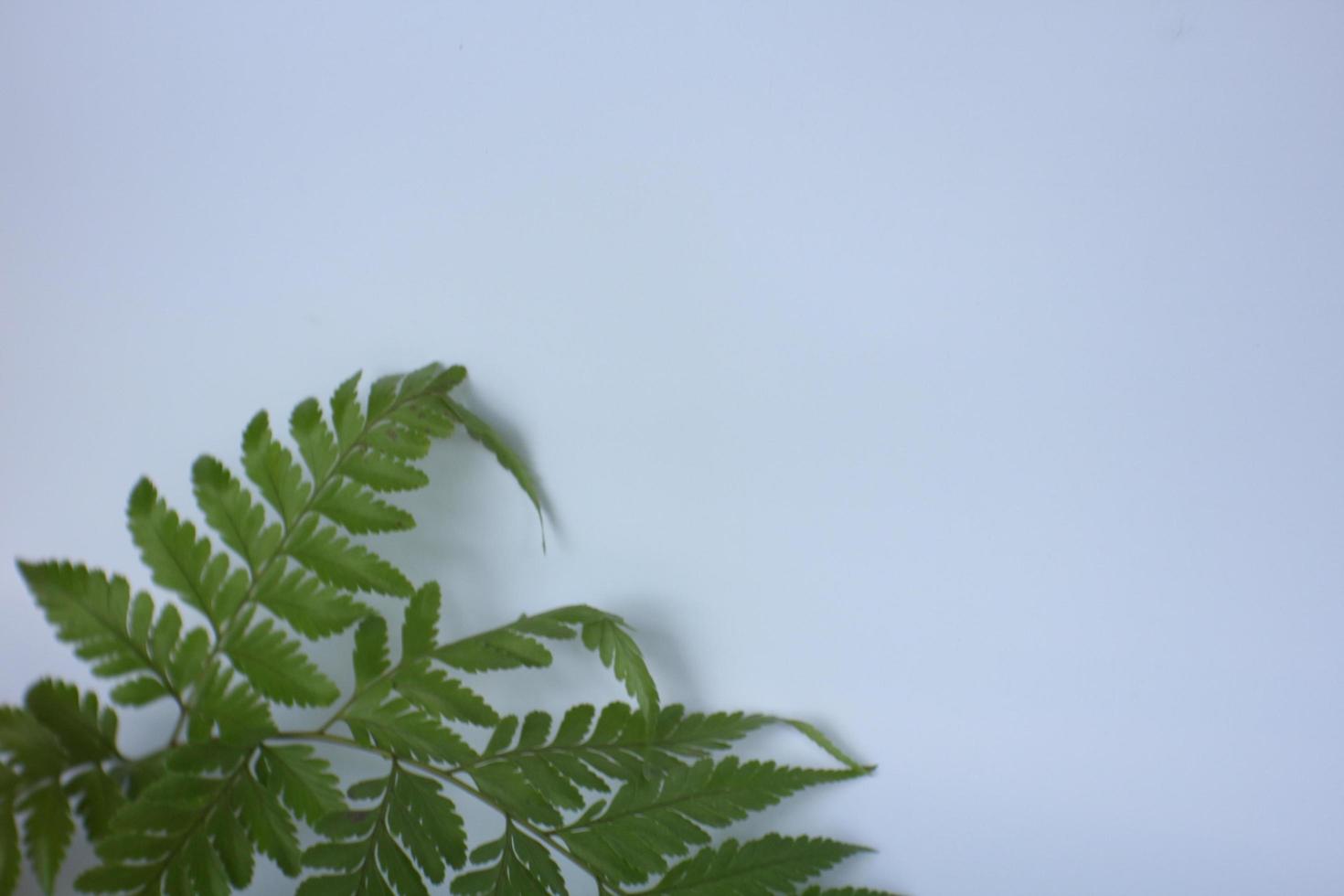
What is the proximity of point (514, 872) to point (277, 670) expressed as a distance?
0.68 feet

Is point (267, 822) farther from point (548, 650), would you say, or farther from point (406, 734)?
point (548, 650)

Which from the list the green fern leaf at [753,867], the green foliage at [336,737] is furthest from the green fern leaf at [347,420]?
the green fern leaf at [753,867]

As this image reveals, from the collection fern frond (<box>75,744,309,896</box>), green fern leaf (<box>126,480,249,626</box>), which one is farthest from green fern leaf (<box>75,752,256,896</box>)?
green fern leaf (<box>126,480,249,626</box>)

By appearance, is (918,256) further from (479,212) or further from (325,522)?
(325,522)

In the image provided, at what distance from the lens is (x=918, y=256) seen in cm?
77

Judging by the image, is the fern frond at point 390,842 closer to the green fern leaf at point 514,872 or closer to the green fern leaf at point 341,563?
the green fern leaf at point 514,872

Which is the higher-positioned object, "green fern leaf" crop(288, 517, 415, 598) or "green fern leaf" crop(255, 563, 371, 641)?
"green fern leaf" crop(288, 517, 415, 598)

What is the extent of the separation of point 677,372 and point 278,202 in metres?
0.35

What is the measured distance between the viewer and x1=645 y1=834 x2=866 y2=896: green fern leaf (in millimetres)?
719

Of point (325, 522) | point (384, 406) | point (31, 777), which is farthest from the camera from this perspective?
point (325, 522)

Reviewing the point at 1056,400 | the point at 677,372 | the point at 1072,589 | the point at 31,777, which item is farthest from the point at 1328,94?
the point at 31,777

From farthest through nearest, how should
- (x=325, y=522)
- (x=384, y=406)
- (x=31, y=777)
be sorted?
(x=325, y=522), (x=384, y=406), (x=31, y=777)

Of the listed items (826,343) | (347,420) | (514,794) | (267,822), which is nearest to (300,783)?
(267,822)

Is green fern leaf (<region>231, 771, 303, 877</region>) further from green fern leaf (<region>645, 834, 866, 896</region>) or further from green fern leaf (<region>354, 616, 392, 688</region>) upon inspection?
green fern leaf (<region>645, 834, 866, 896</region>)
